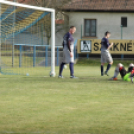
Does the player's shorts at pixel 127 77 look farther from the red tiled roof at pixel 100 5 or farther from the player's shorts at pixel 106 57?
the red tiled roof at pixel 100 5

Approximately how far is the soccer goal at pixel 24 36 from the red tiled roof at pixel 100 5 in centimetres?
1388

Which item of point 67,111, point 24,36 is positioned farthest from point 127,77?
point 24,36

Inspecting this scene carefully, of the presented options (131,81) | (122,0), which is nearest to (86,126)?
(131,81)

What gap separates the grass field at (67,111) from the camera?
553cm

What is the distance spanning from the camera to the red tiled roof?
37906mm

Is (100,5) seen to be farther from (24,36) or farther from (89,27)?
(24,36)

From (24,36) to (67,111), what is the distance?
14945 mm

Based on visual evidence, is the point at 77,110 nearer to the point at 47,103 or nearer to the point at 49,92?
the point at 47,103

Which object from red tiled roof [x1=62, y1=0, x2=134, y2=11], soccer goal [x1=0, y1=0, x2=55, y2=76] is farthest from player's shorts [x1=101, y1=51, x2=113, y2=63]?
red tiled roof [x1=62, y1=0, x2=134, y2=11]

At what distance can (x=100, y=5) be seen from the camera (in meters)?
38.8

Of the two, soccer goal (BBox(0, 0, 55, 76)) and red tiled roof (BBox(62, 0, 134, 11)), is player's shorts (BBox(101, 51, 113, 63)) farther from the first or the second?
red tiled roof (BBox(62, 0, 134, 11))

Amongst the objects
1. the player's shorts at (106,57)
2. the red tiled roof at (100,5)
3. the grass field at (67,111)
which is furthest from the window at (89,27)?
the grass field at (67,111)

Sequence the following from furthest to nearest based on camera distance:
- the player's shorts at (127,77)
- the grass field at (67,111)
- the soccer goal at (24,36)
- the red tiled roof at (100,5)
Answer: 1. the red tiled roof at (100,5)
2. the soccer goal at (24,36)
3. the player's shorts at (127,77)
4. the grass field at (67,111)

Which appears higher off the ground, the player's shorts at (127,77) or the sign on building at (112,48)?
the sign on building at (112,48)
